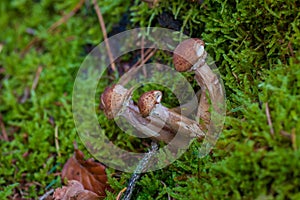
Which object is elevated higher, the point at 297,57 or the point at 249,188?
the point at 297,57

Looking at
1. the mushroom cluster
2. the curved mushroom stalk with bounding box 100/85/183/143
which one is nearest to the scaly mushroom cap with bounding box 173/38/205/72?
the mushroom cluster

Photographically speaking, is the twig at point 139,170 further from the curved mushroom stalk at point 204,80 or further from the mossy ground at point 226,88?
the curved mushroom stalk at point 204,80

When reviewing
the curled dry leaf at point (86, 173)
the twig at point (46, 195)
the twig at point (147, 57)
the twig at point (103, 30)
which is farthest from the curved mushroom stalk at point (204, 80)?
the twig at point (46, 195)

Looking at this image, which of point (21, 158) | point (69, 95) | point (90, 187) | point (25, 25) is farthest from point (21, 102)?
point (90, 187)

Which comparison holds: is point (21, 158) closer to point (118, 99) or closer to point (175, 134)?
point (118, 99)

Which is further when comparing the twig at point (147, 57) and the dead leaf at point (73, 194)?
the twig at point (147, 57)

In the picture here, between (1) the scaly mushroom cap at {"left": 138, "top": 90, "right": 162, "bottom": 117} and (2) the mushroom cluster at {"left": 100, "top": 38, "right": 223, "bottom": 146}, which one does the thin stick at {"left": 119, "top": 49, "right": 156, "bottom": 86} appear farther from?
(1) the scaly mushroom cap at {"left": 138, "top": 90, "right": 162, "bottom": 117}

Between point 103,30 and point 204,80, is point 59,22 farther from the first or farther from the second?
point 204,80
